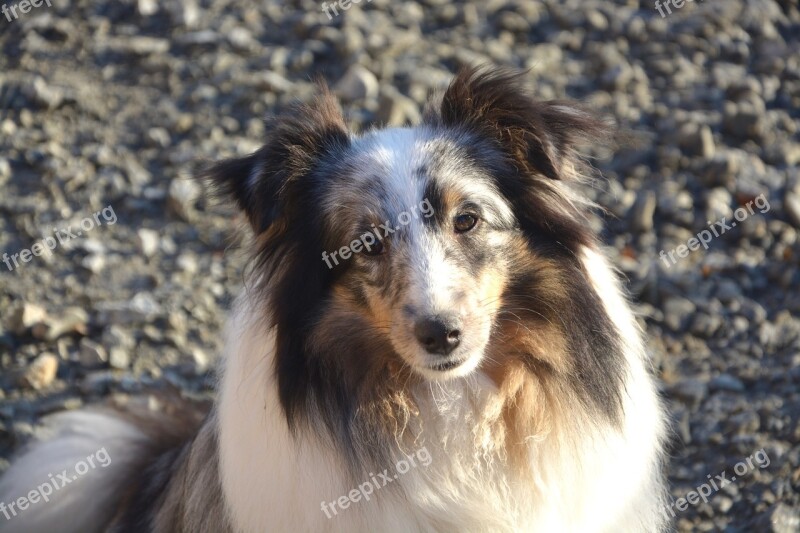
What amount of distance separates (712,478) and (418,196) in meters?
2.26

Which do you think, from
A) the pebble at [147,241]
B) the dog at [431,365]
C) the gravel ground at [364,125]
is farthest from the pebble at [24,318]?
the dog at [431,365]

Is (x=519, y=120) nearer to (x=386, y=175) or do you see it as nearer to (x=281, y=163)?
(x=386, y=175)

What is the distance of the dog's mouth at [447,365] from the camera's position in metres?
3.27

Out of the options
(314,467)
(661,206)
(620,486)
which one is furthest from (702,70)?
(314,467)

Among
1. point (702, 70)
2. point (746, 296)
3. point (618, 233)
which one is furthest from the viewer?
point (702, 70)

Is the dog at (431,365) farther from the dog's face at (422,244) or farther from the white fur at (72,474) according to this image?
the white fur at (72,474)

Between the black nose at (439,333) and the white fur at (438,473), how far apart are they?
0.28m

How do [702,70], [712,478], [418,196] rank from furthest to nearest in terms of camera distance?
[702,70] → [712,478] → [418,196]

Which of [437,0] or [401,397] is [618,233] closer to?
[437,0]

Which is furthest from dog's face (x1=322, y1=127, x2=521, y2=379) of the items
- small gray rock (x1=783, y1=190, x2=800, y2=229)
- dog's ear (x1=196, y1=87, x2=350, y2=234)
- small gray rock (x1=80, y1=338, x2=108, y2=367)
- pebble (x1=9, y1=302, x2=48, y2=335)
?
small gray rock (x1=783, y1=190, x2=800, y2=229)

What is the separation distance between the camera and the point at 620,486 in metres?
3.58

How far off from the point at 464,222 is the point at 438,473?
2.79 feet

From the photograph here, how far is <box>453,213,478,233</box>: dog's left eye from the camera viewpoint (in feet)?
11.2

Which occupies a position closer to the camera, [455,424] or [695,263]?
[455,424]
